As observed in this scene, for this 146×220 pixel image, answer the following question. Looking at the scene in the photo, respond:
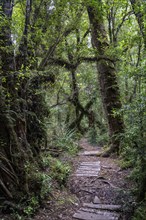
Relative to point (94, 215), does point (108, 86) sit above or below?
above

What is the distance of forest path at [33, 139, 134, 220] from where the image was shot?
4059 millimetres

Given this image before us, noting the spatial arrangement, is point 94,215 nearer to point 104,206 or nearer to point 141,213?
point 104,206

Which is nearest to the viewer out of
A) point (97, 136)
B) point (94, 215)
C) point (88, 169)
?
point (94, 215)

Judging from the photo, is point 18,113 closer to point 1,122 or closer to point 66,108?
point 1,122

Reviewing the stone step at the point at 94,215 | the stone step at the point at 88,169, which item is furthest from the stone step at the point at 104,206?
the stone step at the point at 88,169

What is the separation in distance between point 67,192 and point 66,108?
9426mm

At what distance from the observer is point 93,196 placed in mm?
5062

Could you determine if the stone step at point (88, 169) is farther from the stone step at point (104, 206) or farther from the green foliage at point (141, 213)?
the green foliage at point (141, 213)

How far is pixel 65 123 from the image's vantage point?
13641 millimetres

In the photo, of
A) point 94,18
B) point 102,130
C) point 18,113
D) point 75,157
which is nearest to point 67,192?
point 18,113

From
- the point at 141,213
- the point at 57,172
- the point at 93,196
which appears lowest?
the point at 93,196

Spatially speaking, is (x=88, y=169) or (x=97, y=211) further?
(x=88, y=169)

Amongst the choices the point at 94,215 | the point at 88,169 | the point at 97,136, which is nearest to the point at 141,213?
the point at 94,215

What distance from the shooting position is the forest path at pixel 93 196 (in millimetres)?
4059
